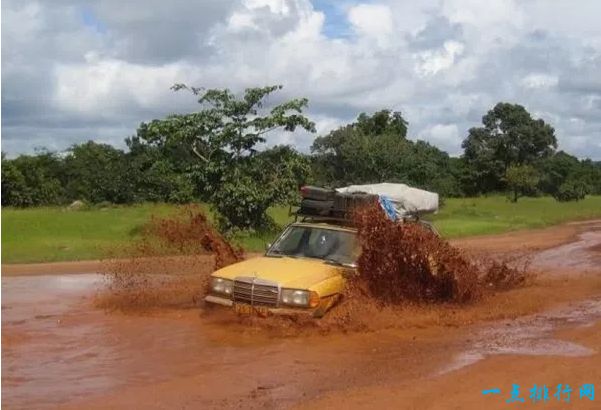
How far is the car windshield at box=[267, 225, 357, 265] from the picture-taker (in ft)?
33.1

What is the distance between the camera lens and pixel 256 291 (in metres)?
9.05

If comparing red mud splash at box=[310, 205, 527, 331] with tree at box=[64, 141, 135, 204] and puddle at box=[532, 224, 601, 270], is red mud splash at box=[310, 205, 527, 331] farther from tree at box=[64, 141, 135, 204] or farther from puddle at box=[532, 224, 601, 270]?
tree at box=[64, 141, 135, 204]

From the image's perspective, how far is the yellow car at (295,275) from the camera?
8.94 m

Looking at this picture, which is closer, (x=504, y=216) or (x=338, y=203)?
(x=338, y=203)

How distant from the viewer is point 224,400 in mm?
6297

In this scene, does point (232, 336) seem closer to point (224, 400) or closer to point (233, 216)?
point (224, 400)

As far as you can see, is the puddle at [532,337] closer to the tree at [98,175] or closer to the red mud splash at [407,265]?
the red mud splash at [407,265]

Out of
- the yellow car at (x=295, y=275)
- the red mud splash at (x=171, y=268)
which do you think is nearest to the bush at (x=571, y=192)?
the red mud splash at (x=171, y=268)

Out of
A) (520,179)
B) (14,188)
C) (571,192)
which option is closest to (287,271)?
(14,188)

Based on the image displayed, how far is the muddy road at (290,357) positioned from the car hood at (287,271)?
550 millimetres

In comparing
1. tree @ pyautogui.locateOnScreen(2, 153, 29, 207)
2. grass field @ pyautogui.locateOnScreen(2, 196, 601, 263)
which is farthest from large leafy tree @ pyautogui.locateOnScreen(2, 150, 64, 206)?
grass field @ pyautogui.locateOnScreen(2, 196, 601, 263)

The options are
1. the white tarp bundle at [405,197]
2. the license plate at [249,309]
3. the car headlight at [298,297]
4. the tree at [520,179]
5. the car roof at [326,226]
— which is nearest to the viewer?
the car headlight at [298,297]

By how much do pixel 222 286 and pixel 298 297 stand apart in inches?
40.5

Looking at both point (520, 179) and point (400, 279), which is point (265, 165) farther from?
point (520, 179)
